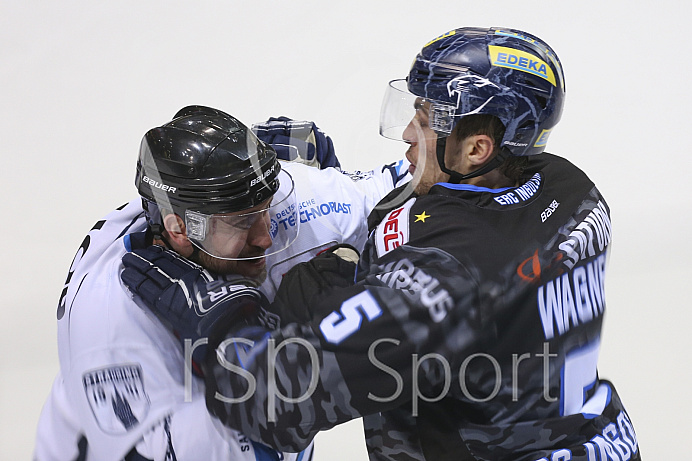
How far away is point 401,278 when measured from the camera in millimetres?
1600

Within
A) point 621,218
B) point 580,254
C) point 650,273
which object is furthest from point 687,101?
point 580,254

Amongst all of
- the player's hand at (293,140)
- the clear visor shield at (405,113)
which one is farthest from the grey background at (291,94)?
the clear visor shield at (405,113)

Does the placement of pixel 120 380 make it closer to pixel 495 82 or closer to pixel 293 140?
pixel 293 140

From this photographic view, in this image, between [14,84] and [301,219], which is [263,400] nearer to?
[301,219]

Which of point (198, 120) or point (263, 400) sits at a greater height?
point (198, 120)

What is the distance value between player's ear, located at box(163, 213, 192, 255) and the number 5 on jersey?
1.48ft

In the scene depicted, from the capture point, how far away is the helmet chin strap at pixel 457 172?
6.02ft

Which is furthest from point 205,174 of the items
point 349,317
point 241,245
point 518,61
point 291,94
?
point 291,94

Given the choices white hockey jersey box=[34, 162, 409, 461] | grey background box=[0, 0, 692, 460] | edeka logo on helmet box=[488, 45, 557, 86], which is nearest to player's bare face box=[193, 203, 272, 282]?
white hockey jersey box=[34, 162, 409, 461]

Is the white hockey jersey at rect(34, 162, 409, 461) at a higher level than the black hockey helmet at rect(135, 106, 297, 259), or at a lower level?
lower

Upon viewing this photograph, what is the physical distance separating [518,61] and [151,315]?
1.02 metres

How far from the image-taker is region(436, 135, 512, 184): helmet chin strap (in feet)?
6.02

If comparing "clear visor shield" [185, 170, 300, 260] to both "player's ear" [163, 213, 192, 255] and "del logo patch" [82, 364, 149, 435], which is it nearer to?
"player's ear" [163, 213, 192, 255]

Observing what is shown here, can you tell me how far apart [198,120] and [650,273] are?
2.82 metres
